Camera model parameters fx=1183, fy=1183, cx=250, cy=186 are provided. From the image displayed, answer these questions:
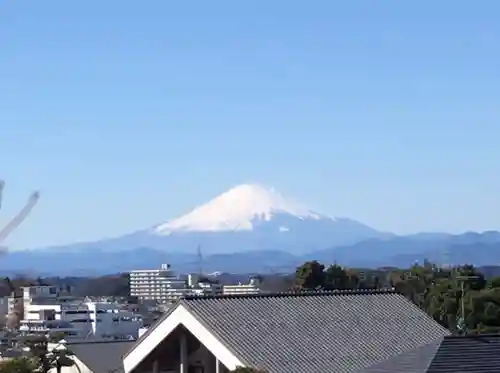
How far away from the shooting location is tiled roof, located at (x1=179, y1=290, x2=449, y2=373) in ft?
74.2

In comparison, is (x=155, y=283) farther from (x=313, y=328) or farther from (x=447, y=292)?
(x=313, y=328)

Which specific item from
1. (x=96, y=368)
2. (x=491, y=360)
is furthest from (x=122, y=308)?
(x=491, y=360)

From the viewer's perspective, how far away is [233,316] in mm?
23906

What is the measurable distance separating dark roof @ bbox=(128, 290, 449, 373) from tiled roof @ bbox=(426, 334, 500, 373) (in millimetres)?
3450

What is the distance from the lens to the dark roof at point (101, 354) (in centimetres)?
3341

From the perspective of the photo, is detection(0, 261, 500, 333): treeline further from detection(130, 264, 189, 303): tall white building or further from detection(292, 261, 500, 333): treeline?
detection(130, 264, 189, 303): tall white building

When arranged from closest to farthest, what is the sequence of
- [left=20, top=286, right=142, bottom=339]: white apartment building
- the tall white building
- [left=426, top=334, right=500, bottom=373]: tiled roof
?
[left=426, top=334, right=500, bottom=373]: tiled roof → [left=20, top=286, right=142, bottom=339]: white apartment building → the tall white building

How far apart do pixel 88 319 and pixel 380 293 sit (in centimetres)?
8365

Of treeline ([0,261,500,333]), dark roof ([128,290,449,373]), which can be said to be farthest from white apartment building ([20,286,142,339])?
dark roof ([128,290,449,373])

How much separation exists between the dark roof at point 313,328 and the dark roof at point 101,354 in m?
8.82

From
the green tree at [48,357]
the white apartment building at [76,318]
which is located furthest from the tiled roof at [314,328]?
the white apartment building at [76,318]

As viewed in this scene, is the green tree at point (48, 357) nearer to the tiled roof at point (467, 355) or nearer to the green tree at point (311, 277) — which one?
the tiled roof at point (467, 355)

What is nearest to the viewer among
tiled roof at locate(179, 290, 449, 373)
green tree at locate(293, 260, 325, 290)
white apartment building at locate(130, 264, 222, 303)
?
tiled roof at locate(179, 290, 449, 373)

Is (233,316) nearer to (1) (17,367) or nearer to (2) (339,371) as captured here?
(2) (339,371)
